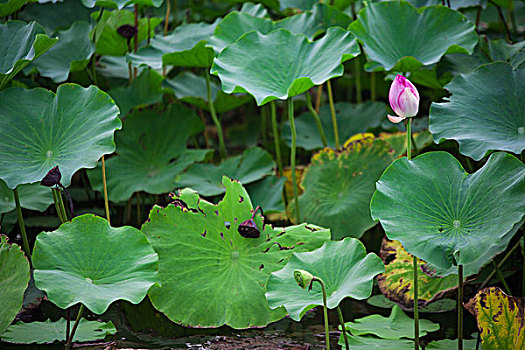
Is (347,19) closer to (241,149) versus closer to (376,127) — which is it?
(376,127)

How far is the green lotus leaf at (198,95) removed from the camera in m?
2.00

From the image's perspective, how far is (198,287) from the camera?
4.45 feet

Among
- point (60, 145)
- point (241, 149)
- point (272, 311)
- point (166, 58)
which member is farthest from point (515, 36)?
point (60, 145)

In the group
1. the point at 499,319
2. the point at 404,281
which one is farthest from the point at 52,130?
the point at 499,319

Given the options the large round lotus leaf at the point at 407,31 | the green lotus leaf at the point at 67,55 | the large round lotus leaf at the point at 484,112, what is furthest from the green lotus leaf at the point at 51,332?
the large round lotus leaf at the point at 407,31

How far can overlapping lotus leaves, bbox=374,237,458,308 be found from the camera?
1.41 metres

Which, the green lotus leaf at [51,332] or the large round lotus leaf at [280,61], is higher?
the large round lotus leaf at [280,61]

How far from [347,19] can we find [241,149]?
0.99 meters

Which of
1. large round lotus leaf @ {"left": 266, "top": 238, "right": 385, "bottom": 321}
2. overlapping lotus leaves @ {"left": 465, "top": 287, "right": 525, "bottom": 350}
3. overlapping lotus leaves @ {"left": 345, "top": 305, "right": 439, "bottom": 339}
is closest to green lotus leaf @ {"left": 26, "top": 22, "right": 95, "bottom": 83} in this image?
large round lotus leaf @ {"left": 266, "top": 238, "right": 385, "bottom": 321}

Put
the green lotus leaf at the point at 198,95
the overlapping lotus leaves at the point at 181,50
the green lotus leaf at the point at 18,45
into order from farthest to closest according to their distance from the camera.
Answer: the green lotus leaf at the point at 198,95 → the overlapping lotus leaves at the point at 181,50 → the green lotus leaf at the point at 18,45

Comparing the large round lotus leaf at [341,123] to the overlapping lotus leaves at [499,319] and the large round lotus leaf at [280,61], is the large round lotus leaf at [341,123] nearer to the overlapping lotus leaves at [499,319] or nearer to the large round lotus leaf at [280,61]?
the large round lotus leaf at [280,61]

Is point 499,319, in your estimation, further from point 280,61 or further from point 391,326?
point 280,61

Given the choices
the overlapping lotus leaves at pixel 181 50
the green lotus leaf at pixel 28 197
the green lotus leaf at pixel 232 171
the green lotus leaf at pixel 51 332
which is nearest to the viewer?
the green lotus leaf at pixel 51 332

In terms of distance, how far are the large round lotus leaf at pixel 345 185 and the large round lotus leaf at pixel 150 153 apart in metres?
0.43
